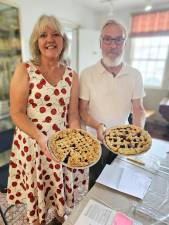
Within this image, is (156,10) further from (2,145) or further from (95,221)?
(95,221)

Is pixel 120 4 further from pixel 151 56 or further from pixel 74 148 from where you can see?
pixel 74 148

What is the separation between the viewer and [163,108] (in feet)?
10.2

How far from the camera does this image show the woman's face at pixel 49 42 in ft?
3.52

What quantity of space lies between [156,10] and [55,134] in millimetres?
3529

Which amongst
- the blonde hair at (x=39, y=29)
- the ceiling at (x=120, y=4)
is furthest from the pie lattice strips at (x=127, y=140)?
the ceiling at (x=120, y=4)

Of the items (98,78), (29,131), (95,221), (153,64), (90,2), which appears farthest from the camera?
(153,64)

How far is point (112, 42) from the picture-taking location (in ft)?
4.30

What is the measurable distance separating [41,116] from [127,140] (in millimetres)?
529

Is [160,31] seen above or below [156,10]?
below

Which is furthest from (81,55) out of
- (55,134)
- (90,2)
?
(55,134)

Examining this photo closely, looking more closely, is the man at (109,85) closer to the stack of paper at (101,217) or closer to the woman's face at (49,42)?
the woman's face at (49,42)

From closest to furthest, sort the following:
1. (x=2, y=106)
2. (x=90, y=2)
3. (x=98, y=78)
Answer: (x=98, y=78) → (x=2, y=106) → (x=90, y=2)

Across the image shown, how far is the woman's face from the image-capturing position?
1072mm

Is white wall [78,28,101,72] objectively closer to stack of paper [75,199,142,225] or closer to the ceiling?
the ceiling
